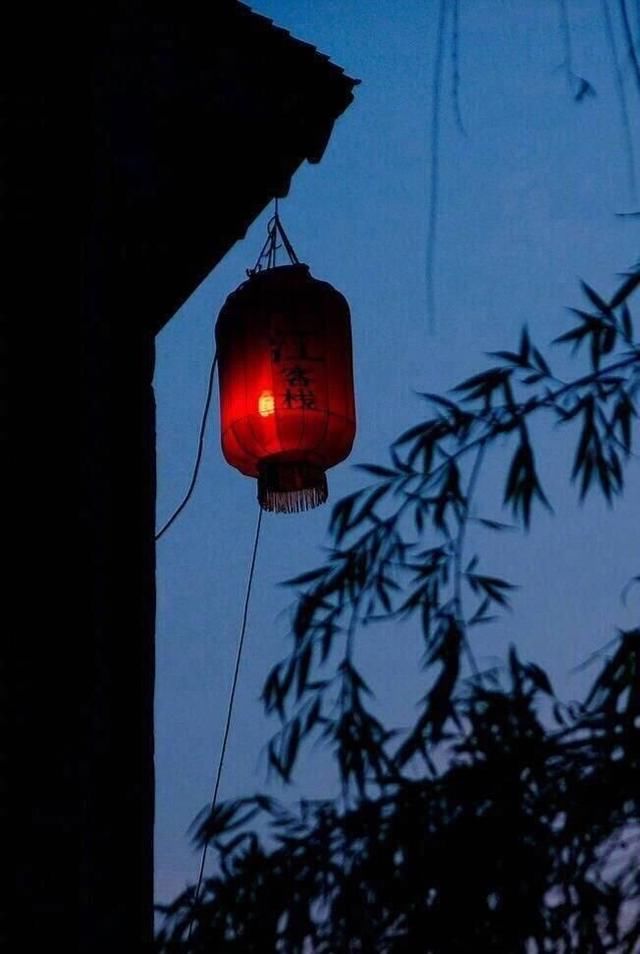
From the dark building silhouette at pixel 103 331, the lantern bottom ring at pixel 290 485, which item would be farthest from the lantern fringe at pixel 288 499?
the dark building silhouette at pixel 103 331

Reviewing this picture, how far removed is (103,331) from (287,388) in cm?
102

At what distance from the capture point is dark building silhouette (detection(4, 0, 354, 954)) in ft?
11.7

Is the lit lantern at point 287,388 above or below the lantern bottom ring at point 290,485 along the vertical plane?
above

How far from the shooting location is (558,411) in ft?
11.0

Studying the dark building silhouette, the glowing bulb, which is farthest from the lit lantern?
the dark building silhouette

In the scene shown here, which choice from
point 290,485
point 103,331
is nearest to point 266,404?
point 290,485

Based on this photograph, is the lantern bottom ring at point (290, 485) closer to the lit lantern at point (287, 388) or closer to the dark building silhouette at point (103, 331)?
the lit lantern at point (287, 388)

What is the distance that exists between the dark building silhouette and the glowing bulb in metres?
0.52

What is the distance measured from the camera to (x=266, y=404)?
5.40 meters

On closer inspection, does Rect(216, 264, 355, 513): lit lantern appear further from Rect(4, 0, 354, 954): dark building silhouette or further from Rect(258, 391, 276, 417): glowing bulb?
Rect(4, 0, 354, 954): dark building silhouette

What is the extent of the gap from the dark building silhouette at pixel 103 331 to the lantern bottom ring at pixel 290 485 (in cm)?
74

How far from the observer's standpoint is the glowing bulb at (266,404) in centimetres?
539

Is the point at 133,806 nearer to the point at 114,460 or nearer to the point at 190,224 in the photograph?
the point at 114,460

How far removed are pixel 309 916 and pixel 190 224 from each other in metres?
3.33
